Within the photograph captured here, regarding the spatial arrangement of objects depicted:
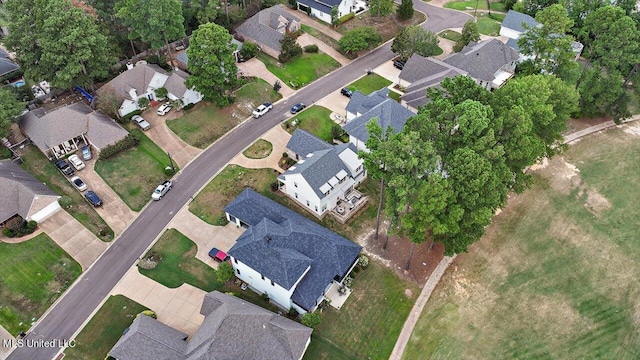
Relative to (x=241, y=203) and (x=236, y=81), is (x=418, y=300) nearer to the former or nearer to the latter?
(x=241, y=203)

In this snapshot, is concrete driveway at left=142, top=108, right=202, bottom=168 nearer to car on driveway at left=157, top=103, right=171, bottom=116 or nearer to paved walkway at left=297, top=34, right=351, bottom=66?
car on driveway at left=157, top=103, right=171, bottom=116

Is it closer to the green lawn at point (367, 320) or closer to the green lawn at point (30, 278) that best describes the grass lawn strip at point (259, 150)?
the green lawn at point (367, 320)

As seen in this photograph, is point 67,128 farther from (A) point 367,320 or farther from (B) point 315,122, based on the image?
(A) point 367,320

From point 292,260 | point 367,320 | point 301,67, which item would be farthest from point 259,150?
point 367,320

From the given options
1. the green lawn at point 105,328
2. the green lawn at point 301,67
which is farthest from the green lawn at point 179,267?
the green lawn at point 301,67

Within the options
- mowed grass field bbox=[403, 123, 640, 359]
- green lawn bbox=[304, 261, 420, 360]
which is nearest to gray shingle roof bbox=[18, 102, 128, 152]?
green lawn bbox=[304, 261, 420, 360]

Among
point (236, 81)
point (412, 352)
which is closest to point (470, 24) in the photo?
point (236, 81)
